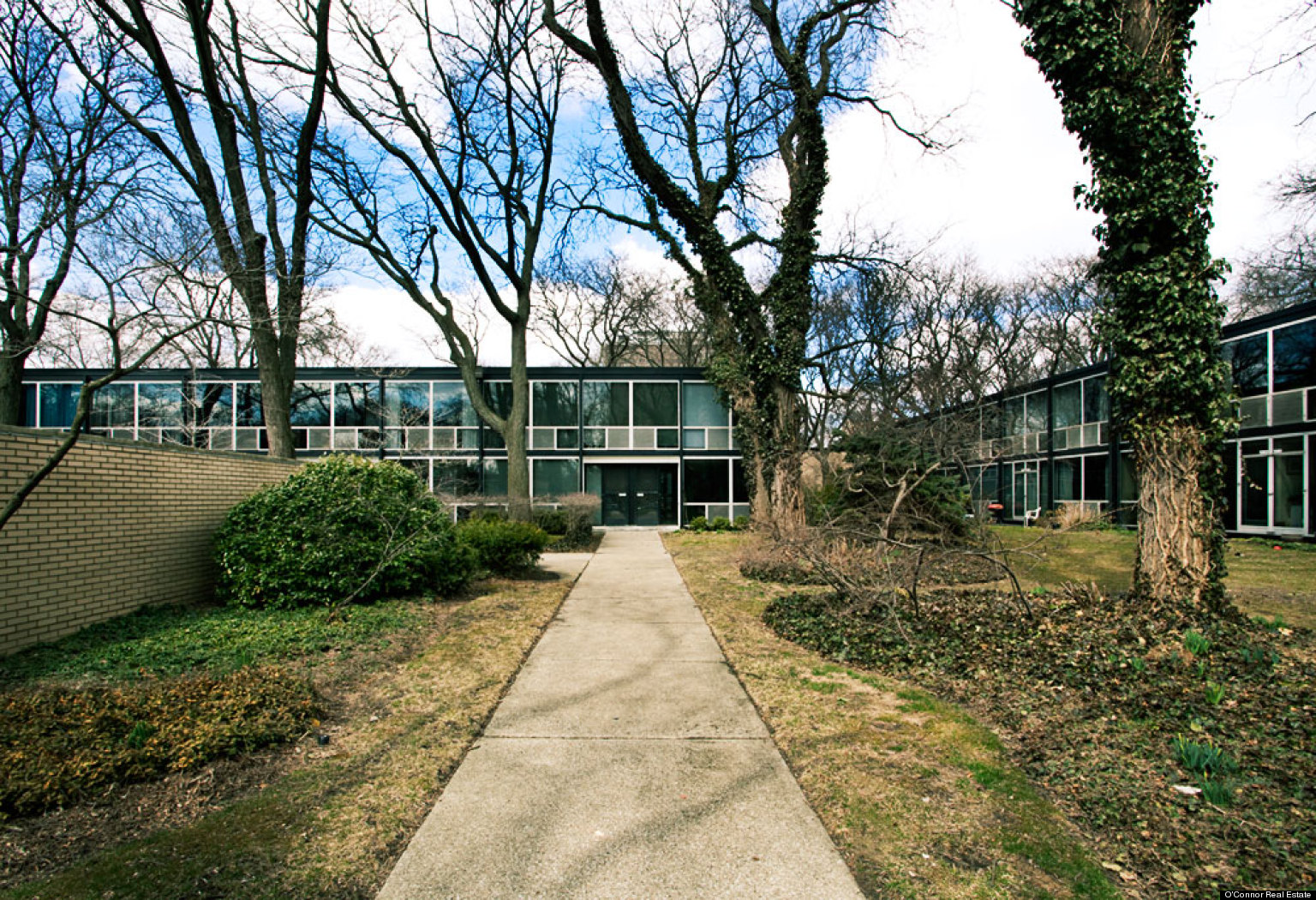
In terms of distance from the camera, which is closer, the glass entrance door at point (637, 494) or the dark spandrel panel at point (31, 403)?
the dark spandrel panel at point (31, 403)

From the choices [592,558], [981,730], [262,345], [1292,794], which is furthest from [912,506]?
[262,345]

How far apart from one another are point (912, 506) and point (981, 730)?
825 cm

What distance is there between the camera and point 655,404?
77.2 ft

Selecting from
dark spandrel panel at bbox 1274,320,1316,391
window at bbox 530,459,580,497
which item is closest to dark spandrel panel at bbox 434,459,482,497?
window at bbox 530,459,580,497

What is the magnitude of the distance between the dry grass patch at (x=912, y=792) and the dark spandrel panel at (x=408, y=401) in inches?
774

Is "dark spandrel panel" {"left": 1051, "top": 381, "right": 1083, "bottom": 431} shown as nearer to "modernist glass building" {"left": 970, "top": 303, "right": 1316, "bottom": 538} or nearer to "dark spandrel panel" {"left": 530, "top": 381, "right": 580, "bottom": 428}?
"modernist glass building" {"left": 970, "top": 303, "right": 1316, "bottom": 538}

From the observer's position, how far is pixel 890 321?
86.9 ft

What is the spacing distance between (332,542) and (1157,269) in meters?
9.00

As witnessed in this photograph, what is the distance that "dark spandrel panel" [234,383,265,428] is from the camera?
22781mm

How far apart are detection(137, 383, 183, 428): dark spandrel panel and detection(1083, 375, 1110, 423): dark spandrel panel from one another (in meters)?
30.4

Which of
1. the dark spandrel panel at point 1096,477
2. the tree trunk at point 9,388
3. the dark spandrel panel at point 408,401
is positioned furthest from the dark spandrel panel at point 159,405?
the dark spandrel panel at point 1096,477

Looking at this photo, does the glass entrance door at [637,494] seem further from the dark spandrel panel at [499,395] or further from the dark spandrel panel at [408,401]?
the dark spandrel panel at [408,401]

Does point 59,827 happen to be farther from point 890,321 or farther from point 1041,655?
point 890,321

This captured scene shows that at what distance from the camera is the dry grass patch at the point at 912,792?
2621mm
